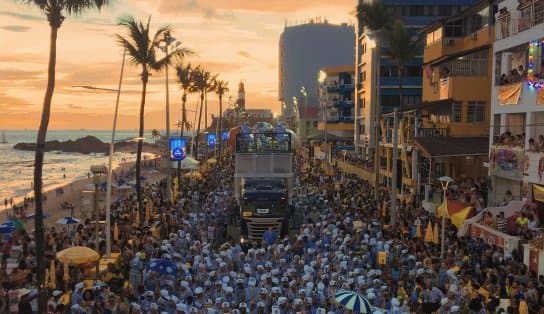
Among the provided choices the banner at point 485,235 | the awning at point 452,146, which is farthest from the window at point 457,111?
the banner at point 485,235

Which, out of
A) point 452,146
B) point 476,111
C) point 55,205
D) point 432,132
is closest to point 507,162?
point 452,146

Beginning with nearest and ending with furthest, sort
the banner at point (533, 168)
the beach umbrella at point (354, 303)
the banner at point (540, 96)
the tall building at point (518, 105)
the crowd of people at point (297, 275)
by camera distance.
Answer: the beach umbrella at point (354, 303), the crowd of people at point (297, 275), the banner at point (533, 168), the banner at point (540, 96), the tall building at point (518, 105)

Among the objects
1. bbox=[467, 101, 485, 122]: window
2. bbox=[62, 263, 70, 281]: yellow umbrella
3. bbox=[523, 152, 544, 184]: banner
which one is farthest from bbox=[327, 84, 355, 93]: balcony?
bbox=[62, 263, 70, 281]: yellow umbrella

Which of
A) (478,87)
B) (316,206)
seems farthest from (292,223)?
(478,87)

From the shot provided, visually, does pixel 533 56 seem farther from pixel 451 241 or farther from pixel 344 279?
pixel 344 279

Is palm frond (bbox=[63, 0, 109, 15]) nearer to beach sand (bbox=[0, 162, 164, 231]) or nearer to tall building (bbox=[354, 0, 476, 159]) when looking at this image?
beach sand (bbox=[0, 162, 164, 231])

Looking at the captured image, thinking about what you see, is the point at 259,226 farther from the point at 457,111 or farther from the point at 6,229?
the point at 457,111

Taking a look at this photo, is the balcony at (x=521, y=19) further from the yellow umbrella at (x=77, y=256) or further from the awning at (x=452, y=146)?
the yellow umbrella at (x=77, y=256)
